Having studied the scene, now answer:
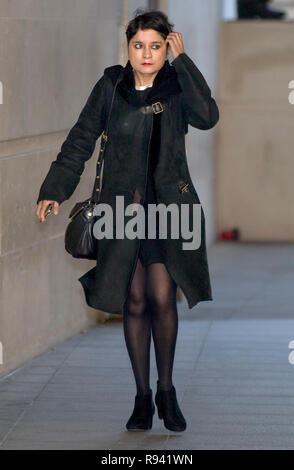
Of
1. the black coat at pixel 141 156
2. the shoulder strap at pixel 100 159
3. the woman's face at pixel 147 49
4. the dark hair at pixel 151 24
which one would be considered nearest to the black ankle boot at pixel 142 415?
the black coat at pixel 141 156

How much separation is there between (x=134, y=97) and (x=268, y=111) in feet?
27.2

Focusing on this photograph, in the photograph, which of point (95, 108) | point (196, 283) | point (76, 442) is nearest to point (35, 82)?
point (95, 108)

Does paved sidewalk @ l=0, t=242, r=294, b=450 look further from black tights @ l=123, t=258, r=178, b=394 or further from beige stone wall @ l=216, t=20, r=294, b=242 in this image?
beige stone wall @ l=216, t=20, r=294, b=242

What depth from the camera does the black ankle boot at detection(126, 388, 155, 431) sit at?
481 cm

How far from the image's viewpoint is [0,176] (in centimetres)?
568

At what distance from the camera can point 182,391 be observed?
5.57m

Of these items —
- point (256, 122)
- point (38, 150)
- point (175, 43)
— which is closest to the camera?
point (175, 43)

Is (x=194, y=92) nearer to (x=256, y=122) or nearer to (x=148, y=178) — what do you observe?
(x=148, y=178)

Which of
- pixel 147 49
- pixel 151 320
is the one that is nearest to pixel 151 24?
pixel 147 49

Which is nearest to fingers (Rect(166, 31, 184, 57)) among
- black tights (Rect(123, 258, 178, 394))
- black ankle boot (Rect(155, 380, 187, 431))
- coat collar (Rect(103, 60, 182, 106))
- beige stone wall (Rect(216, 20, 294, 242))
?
coat collar (Rect(103, 60, 182, 106))

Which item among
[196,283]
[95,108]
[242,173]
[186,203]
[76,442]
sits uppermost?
[95,108]

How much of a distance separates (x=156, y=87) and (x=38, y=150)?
171 cm
